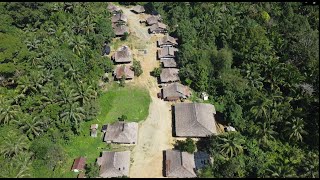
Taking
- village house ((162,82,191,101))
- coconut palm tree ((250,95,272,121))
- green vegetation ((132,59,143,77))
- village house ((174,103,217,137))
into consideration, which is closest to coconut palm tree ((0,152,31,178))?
village house ((174,103,217,137))

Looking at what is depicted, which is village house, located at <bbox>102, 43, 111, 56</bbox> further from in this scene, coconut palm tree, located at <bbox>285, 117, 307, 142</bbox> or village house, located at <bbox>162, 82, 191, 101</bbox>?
coconut palm tree, located at <bbox>285, 117, 307, 142</bbox>

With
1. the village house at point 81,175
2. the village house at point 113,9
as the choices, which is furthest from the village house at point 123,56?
the village house at point 81,175

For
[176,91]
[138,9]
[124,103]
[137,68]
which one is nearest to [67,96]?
[124,103]

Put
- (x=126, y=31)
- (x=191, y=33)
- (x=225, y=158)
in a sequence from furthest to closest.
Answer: (x=126, y=31)
(x=191, y=33)
(x=225, y=158)

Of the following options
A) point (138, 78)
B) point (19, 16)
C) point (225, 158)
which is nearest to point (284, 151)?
point (225, 158)

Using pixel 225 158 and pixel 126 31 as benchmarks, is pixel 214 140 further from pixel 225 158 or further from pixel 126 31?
pixel 126 31
